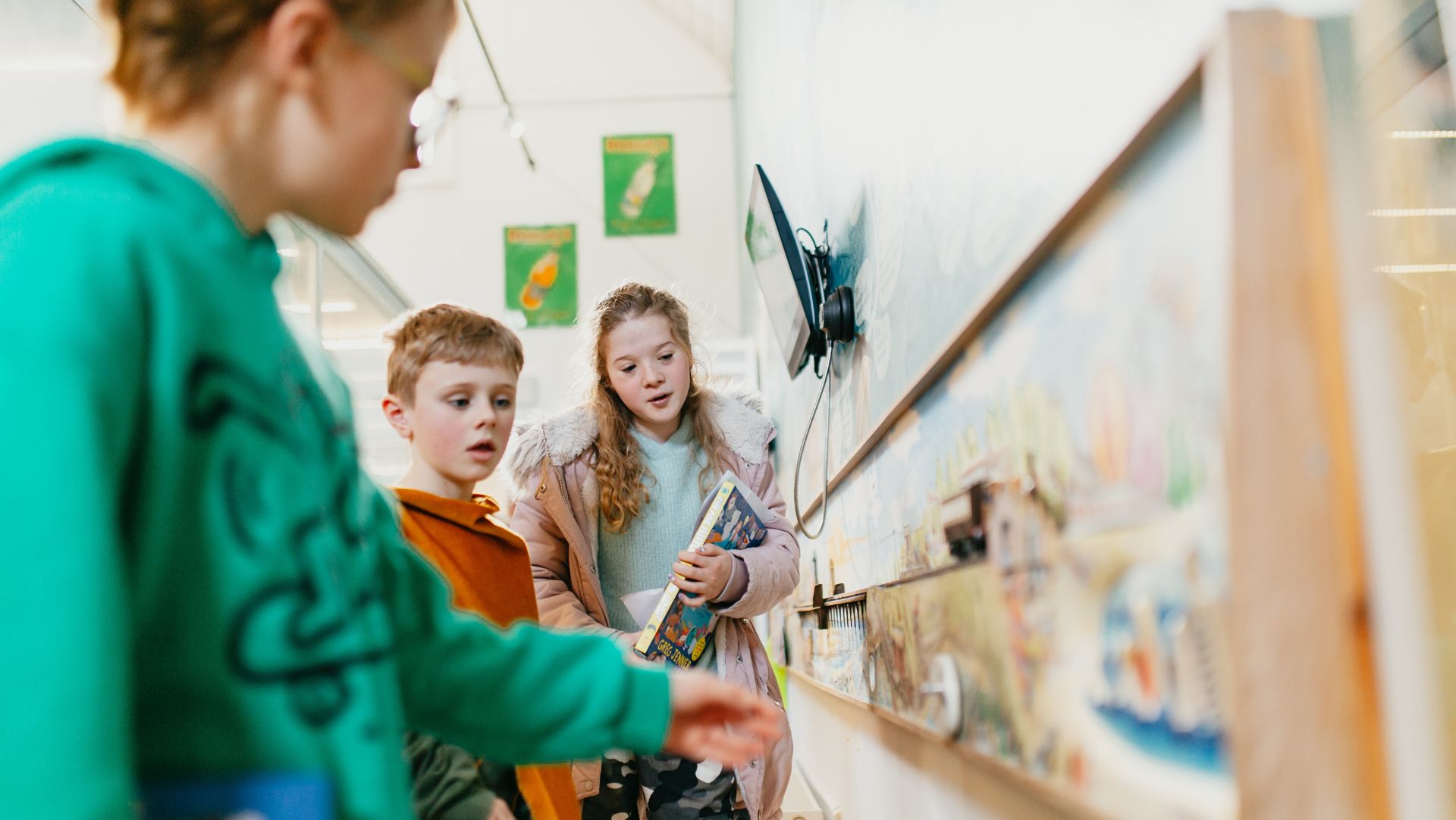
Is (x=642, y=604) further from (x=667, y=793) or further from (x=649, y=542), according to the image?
(x=667, y=793)

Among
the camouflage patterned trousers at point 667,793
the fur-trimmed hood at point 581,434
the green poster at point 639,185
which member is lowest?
the camouflage patterned trousers at point 667,793

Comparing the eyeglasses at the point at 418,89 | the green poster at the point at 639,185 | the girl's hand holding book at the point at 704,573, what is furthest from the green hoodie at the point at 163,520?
the green poster at the point at 639,185

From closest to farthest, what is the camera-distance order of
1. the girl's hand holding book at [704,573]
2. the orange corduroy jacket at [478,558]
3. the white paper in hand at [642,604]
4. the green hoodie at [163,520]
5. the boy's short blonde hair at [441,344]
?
the green hoodie at [163,520] < the orange corduroy jacket at [478,558] < the boy's short blonde hair at [441,344] < the girl's hand holding book at [704,573] < the white paper in hand at [642,604]

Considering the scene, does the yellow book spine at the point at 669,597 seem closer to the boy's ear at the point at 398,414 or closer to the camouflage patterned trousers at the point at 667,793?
Answer: the camouflage patterned trousers at the point at 667,793

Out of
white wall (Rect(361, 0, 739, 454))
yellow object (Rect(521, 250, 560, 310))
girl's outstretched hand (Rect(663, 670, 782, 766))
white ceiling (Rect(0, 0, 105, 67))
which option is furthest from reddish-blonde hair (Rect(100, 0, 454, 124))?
yellow object (Rect(521, 250, 560, 310))

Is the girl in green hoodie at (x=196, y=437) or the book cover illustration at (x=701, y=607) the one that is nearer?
the girl in green hoodie at (x=196, y=437)

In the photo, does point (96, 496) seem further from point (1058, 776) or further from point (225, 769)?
point (1058, 776)

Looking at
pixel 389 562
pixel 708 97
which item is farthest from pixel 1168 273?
pixel 708 97

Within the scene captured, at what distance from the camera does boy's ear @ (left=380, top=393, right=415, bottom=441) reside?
1.59 meters

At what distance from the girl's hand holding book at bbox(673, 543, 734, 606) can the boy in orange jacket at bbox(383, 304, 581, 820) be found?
0.25 m

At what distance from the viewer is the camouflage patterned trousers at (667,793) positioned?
178 cm

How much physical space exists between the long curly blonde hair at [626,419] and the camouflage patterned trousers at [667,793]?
43 cm

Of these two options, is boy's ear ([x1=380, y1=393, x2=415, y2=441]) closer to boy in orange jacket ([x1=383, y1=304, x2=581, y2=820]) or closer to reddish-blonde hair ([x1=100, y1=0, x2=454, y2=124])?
boy in orange jacket ([x1=383, y1=304, x2=581, y2=820])

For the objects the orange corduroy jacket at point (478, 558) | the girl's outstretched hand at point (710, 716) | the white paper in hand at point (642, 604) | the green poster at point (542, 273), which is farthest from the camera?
the green poster at point (542, 273)
